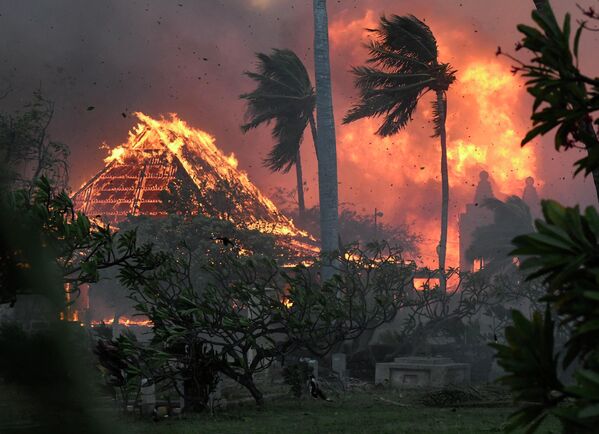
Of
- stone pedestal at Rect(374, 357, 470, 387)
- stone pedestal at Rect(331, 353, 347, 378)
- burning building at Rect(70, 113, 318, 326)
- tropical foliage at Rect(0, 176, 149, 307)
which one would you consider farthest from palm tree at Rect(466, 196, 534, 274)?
tropical foliage at Rect(0, 176, 149, 307)

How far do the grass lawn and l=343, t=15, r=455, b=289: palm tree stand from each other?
17996mm

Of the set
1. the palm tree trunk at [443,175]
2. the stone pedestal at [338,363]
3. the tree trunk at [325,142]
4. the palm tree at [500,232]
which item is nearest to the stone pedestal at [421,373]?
the stone pedestal at [338,363]

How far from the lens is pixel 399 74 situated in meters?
35.9

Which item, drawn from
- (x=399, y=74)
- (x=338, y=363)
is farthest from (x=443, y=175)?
(x=338, y=363)

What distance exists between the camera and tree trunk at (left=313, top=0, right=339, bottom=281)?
95.3 ft

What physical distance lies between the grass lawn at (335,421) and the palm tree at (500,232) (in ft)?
111

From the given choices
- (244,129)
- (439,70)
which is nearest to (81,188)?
(244,129)

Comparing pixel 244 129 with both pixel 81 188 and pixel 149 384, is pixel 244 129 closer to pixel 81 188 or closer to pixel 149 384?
pixel 81 188

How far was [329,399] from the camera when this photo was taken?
20.1 m

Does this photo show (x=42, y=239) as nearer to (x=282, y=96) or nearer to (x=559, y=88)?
(x=559, y=88)

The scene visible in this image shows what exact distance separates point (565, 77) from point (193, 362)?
13.3 meters

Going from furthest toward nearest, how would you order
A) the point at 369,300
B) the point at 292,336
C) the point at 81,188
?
the point at 81,188, the point at 369,300, the point at 292,336

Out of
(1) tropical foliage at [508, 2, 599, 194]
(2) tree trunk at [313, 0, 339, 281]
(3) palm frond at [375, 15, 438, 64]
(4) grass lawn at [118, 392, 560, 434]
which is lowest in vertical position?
(4) grass lawn at [118, 392, 560, 434]

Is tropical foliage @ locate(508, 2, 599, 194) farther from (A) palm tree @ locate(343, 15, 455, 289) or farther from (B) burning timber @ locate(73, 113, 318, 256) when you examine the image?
(B) burning timber @ locate(73, 113, 318, 256)
